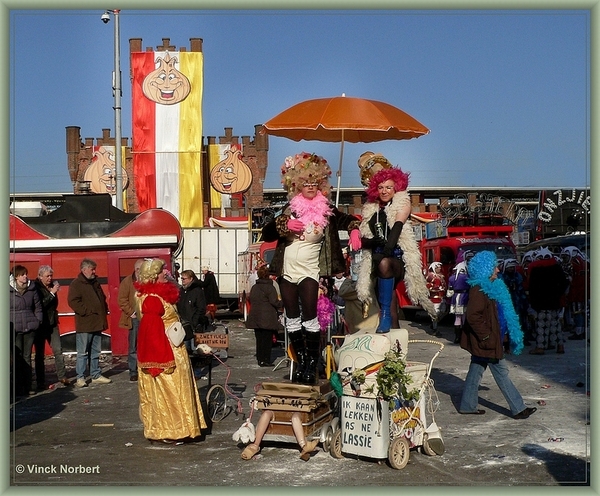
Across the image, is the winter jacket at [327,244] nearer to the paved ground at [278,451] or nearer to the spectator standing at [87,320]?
the paved ground at [278,451]

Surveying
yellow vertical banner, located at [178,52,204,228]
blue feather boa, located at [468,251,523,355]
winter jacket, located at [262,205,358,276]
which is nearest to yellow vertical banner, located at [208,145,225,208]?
yellow vertical banner, located at [178,52,204,228]

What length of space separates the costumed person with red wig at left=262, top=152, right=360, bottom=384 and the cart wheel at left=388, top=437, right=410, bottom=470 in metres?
1.28

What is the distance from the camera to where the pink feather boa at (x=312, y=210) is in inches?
332

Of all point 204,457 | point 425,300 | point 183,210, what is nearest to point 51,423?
point 204,457

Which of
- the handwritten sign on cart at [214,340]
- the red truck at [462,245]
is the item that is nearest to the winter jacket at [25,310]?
the handwritten sign on cart at [214,340]

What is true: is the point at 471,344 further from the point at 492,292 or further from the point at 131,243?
the point at 131,243

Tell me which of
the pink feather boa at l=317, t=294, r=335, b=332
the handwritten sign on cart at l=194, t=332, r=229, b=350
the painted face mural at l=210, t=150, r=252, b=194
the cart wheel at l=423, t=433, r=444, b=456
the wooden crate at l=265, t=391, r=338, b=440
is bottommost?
the cart wheel at l=423, t=433, r=444, b=456

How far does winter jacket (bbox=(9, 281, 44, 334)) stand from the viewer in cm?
1214

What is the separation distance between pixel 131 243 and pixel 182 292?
1.96 meters

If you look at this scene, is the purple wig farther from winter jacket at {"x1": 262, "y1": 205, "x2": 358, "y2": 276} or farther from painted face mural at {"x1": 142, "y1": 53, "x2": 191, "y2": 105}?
painted face mural at {"x1": 142, "y1": 53, "x2": 191, "y2": 105}

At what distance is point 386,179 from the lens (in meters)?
8.51

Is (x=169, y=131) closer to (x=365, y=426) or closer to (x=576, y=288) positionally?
(x=576, y=288)

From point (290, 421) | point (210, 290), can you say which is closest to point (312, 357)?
point (290, 421)

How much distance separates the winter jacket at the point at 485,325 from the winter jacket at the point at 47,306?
6.22m
